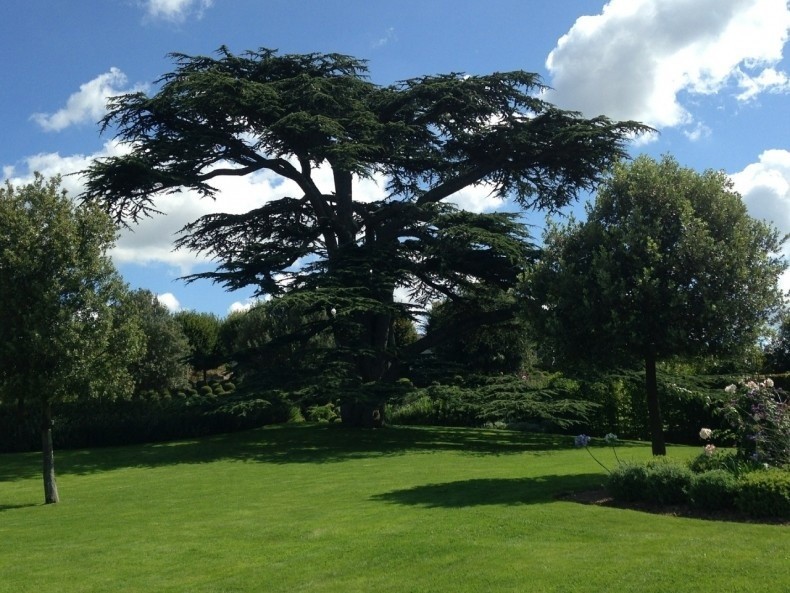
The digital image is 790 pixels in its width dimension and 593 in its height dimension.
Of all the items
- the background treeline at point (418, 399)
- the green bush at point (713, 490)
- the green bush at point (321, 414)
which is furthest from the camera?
the green bush at point (321, 414)

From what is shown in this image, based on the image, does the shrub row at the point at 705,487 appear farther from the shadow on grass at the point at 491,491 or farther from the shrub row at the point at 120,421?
the shrub row at the point at 120,421

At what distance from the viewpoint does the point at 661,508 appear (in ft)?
33.1

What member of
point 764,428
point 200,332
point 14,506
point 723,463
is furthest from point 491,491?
point 200,332

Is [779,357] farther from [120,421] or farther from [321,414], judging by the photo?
[120,421]

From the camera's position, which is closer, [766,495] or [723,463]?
[766,495]

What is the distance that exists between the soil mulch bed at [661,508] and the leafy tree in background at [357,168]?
43.0ft

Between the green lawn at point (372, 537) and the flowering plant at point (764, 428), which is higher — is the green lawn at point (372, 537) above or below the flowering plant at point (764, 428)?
below

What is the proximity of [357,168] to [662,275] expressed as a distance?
1429 cm

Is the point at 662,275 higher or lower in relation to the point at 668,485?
higher

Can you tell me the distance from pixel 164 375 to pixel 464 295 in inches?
A: 656

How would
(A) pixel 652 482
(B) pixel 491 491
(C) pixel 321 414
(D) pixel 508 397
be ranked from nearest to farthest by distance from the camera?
1. (A) pixel 652 482
2. (B) pixel 491 491
3. (D) pixel 508 397
4. (C) pixel 321 414

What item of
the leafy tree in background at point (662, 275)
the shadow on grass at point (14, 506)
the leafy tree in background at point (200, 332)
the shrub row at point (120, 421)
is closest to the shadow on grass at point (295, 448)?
the shrub row at point (120, 421)

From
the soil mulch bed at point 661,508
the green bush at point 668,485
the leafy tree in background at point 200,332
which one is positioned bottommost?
the soil mulch bed at point 661,508

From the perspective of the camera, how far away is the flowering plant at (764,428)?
1039 centimetres
